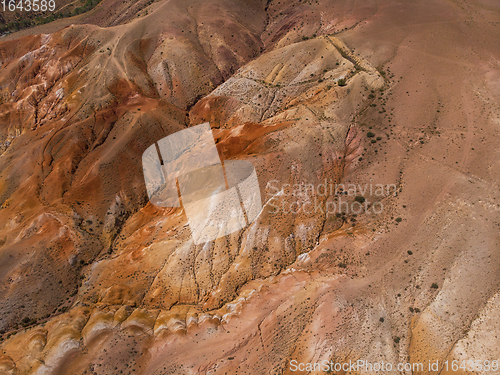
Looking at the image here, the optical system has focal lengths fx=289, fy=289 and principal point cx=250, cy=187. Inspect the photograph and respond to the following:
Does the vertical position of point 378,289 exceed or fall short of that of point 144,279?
it falls short

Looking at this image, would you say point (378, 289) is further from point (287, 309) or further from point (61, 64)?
point (61, 64)

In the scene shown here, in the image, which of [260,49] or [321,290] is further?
[260,49]

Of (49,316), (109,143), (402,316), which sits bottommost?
(402,316)

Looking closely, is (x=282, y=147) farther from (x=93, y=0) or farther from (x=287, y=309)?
(x=93, y=0)

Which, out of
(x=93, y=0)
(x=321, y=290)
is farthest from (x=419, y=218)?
(x=93, y=0)

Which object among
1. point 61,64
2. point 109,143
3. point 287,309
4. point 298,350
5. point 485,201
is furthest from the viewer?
point 61,64

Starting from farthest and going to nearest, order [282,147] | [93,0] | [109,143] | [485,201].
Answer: [93,0] < [109,143] < [282,147] < [485,201]
